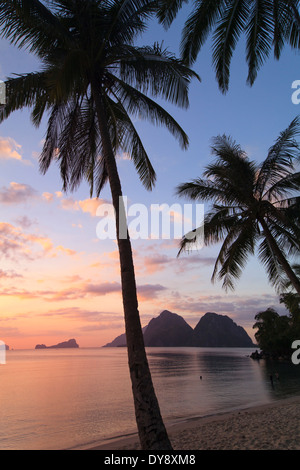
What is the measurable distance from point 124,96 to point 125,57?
1314 mm

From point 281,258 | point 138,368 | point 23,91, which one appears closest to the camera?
point 138,368

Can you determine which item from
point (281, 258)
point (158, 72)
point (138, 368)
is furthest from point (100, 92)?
point (281, 258)


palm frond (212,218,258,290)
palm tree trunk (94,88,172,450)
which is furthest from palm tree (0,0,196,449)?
palm frond (212,218,258,290)

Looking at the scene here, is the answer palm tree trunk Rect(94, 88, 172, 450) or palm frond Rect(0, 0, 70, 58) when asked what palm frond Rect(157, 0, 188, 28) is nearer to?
palm frond Rect(0, 0, 70, 58)

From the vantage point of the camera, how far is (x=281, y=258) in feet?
41.5

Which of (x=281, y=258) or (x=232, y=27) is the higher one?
(x=232, y=27)

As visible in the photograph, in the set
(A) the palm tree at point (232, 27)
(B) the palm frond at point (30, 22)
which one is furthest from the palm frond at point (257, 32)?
(B) the palm frond at point (30, 22)

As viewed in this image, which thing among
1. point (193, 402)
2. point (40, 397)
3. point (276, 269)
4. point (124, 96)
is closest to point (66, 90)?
point (124, 96)

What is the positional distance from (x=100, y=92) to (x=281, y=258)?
9320 mm

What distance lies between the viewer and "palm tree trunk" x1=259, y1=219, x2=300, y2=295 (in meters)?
12.3

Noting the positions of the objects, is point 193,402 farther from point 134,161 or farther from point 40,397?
point 134,161

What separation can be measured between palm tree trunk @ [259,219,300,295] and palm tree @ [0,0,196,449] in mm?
5842

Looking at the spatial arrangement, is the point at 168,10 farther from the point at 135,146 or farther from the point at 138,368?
the point at 138,368

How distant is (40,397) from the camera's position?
32.2m
